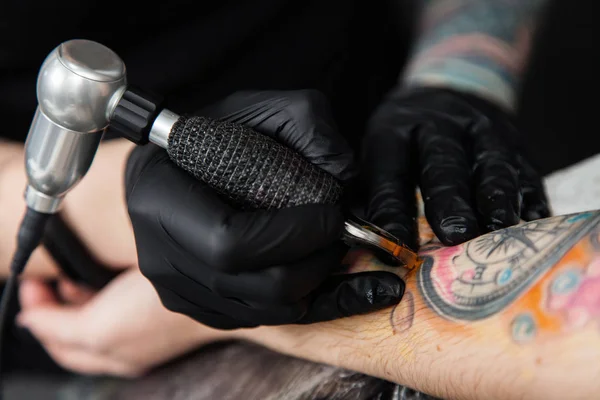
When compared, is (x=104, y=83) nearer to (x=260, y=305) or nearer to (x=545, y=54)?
(x=260, y=305)

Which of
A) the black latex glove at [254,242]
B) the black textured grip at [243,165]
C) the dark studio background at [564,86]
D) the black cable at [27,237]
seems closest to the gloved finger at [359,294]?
the black latex glove at [254,242]

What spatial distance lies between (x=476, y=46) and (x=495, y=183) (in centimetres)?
57

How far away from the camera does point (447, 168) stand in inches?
31.4

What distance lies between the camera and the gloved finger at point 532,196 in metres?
0.79

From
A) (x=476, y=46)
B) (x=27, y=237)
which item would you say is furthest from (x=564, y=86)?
(x=27, y=237)

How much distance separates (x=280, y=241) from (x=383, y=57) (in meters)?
0.97

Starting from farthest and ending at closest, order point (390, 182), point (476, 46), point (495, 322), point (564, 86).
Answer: point (564, 86) < point (476, 46) < point (390, 182) < point (495, 322)

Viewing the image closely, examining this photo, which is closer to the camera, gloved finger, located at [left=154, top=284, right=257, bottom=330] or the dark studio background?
gloved finger, located at [left=154, top=284, right=257, bottom=330]

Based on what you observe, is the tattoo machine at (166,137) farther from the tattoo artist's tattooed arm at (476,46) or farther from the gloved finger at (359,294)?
the tattoo artist's tattooed arm at (476,46)

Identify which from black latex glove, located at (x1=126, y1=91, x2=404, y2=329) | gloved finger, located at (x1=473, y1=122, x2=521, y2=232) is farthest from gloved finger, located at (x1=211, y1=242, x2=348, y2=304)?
gloved finger, located at (x1=473, y1=122, x2=521, y2=232)

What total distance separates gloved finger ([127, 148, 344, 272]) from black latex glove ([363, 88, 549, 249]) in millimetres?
172

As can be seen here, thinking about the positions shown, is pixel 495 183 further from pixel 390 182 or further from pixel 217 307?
pixel 217 307

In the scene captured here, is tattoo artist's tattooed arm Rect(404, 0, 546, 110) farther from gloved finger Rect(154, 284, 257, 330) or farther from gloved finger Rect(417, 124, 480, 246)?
gloved finger Rect(154, 284, 257, 330)

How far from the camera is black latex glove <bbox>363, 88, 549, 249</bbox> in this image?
74 centimetres
